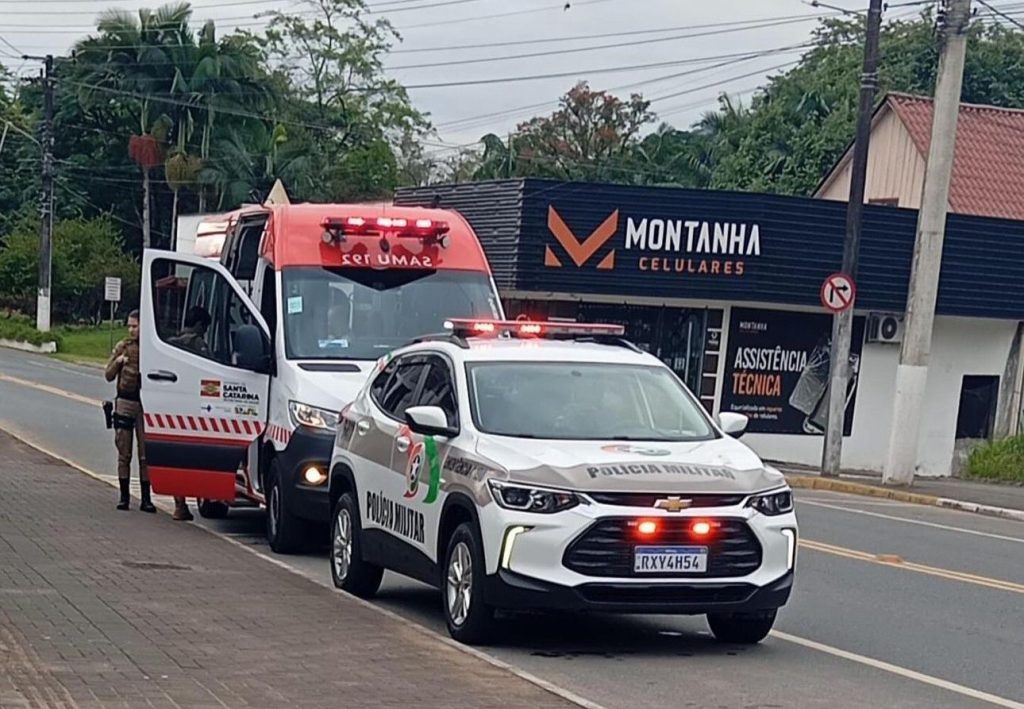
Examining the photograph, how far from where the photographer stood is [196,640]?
923cm

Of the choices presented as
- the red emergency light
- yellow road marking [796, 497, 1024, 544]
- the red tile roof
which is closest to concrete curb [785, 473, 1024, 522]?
yellow road marking [796, 497, 1024, 544]

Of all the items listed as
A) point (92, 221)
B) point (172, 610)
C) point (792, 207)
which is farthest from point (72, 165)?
point (172, 610)

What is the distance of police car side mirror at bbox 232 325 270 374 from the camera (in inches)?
552

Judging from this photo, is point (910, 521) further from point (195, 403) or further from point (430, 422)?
point (430, 422)

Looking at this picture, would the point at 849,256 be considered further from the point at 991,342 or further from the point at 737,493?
the point at 737,493

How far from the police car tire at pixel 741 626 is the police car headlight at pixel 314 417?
169 inches

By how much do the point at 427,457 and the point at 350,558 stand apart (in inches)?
64.8

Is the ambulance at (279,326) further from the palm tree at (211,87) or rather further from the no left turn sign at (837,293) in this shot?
the palm tree at (211,87)

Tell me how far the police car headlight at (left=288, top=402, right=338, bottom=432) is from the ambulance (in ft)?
0.76

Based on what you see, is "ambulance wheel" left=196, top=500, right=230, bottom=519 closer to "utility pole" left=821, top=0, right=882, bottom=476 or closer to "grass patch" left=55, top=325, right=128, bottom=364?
"utility pole" left=821, top=0, right=882, bottom=476

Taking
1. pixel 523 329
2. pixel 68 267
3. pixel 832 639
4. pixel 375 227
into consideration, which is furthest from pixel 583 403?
pixel 68 267

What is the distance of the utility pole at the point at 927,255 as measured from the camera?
2491 centimetres

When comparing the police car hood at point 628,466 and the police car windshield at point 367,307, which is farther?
the police car windshield at point 367,307

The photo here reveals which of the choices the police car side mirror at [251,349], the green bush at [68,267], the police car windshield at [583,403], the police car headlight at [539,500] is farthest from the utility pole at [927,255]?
the green bush at [68,267]
